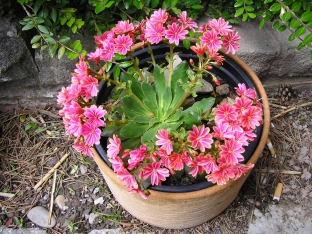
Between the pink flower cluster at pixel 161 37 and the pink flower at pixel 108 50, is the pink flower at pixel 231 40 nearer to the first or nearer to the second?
the pink flower cluster at pixel 161 37

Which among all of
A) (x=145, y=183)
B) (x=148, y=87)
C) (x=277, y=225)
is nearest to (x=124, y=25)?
(x=148, y=87)

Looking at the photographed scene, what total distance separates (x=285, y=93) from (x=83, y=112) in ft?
4.30

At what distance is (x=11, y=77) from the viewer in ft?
5.88

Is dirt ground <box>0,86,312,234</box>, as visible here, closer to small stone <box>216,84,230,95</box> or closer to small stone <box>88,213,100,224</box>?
small stone <box>88,213,100,224</box>

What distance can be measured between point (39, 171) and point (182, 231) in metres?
0.76

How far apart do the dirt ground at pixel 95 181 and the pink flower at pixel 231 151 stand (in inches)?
28.2

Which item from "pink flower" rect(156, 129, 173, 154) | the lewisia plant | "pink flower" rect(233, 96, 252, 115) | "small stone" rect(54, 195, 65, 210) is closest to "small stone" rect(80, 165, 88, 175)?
"small stone" rect(54, 195, 65, 210)

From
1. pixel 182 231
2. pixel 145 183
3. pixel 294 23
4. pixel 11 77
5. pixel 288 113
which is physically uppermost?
pixel 294 23

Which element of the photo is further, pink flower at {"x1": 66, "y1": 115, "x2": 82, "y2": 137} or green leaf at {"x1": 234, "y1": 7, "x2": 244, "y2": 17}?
green leaf at {"x1": 234, "y1": 7, "x2": 244, "y2": 17}

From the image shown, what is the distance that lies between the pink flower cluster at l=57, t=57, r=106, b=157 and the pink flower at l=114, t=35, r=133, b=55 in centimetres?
13

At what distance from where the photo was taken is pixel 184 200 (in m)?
1.26

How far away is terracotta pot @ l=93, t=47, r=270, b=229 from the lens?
4.09 ft

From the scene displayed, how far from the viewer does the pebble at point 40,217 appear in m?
1.68

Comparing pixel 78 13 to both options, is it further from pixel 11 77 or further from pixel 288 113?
pixel 288 113
